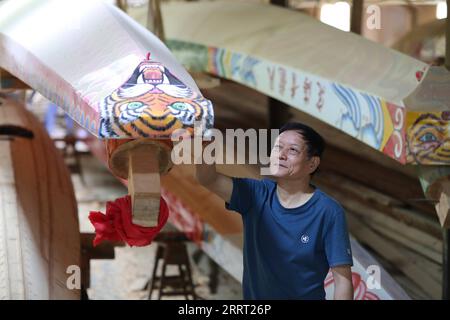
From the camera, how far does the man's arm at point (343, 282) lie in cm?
253

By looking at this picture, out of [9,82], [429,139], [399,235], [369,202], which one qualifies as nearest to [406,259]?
[399,235]

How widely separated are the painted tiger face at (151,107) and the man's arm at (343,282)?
0.56 metres

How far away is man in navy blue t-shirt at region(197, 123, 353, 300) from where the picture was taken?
2588 mm

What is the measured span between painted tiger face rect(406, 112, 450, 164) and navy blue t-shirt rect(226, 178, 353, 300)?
1.10 meters

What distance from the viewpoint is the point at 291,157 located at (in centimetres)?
263

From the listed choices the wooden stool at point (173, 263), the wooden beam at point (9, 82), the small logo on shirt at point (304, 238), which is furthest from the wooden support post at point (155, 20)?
the small logo on shirt at point (304, 238)

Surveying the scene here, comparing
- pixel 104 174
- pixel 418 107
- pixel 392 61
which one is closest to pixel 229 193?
pixel 418 107

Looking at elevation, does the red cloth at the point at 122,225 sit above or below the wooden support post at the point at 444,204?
above

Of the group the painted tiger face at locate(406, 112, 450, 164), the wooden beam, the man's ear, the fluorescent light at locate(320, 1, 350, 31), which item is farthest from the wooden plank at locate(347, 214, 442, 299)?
the fluorescent light at locate(320, 1, 350, 31)

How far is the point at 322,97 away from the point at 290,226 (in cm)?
219

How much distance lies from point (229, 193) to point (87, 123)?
1.79 feet

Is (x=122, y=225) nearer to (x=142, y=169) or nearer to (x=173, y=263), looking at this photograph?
(x=142, y=169)

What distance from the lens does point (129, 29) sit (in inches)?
137

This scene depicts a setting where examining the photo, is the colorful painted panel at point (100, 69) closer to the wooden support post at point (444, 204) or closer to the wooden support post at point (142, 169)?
the wooden support post at point (142, 169)
